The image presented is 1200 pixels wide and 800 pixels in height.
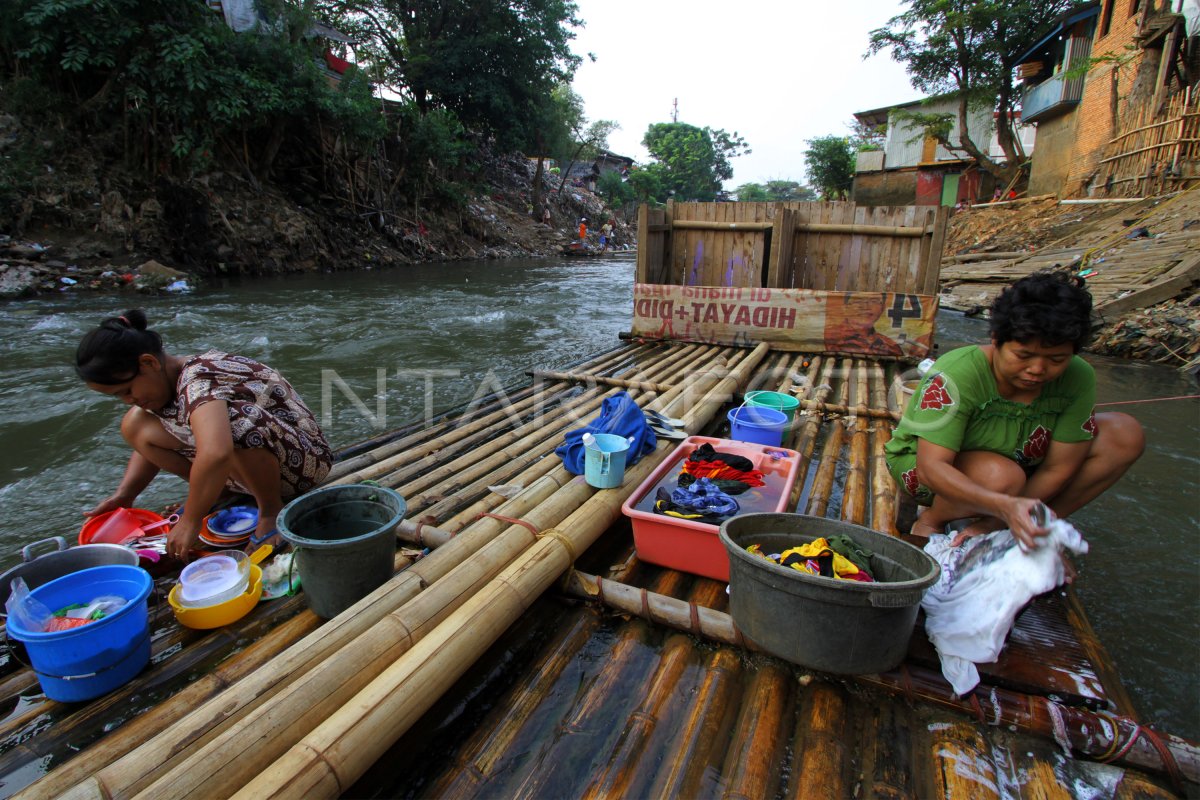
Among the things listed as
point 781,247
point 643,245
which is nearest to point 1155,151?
point 781,247

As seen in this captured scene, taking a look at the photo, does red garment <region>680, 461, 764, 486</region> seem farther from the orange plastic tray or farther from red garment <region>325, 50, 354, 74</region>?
red garment <region>325, 50, 354, 74</region>

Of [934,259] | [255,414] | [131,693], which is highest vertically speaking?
[934,259]

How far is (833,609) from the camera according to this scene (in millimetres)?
1585

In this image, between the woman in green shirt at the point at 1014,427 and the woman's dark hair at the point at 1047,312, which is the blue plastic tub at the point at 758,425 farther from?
the woman's dark hair at the point at 1047,312

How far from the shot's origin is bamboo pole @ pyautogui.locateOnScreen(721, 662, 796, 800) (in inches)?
57.3

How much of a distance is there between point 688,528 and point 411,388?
4.87 m

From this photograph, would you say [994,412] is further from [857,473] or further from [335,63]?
[335,63]

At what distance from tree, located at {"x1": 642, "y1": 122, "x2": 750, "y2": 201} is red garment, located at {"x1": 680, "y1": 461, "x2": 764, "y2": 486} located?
4927 cm

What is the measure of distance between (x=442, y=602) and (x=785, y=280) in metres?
5.71

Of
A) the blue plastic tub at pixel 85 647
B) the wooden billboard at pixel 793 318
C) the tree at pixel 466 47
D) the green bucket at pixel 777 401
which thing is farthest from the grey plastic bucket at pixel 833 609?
the tree at pixel 466 47

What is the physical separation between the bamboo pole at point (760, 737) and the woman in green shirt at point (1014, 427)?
0.86 meters

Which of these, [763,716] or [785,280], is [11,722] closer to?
[763,716]

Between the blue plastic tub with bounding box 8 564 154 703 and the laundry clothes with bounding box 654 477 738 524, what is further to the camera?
the laundry clothes with bounding box 654 477 738 524

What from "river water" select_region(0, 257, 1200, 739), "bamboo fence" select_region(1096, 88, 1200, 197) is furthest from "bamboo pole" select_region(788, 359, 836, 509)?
"bamboo fence" select_region(1096, 88, 1200, 197)
